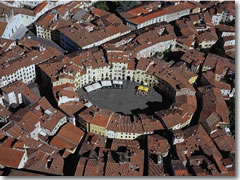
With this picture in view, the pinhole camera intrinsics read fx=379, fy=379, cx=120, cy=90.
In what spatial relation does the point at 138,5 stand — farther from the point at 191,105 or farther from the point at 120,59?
the point at 191,105

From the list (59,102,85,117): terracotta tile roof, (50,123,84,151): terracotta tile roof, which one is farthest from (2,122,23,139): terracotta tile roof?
(59,102,85,117): terracotta tile roof

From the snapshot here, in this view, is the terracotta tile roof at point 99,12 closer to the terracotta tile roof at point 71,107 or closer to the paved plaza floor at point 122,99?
the paved plaza floor at point 122,99

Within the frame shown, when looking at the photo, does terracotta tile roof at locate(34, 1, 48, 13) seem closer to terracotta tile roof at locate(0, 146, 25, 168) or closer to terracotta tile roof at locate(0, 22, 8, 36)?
terracotta tile roof at locate(0, 22, 8, 36)

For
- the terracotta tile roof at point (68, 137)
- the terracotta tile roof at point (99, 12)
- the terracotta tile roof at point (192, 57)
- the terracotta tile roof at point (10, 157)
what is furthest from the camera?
the terracotta tile roof at point (99, 12)

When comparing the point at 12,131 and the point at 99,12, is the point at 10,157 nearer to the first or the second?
the point at 12,131

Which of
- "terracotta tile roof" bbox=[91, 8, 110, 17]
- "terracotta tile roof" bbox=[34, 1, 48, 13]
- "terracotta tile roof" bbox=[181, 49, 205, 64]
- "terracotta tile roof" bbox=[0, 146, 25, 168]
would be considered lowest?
"terracotta tile roof" bbox=[0, 146, 25, 168]

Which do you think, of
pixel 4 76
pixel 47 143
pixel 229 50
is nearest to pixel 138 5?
pixel 229 50

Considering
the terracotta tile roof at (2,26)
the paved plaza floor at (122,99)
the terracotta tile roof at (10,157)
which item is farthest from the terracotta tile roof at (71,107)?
the terracotta tile roof at (2,26)

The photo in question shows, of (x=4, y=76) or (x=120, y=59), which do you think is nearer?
(x=4, y=76)
